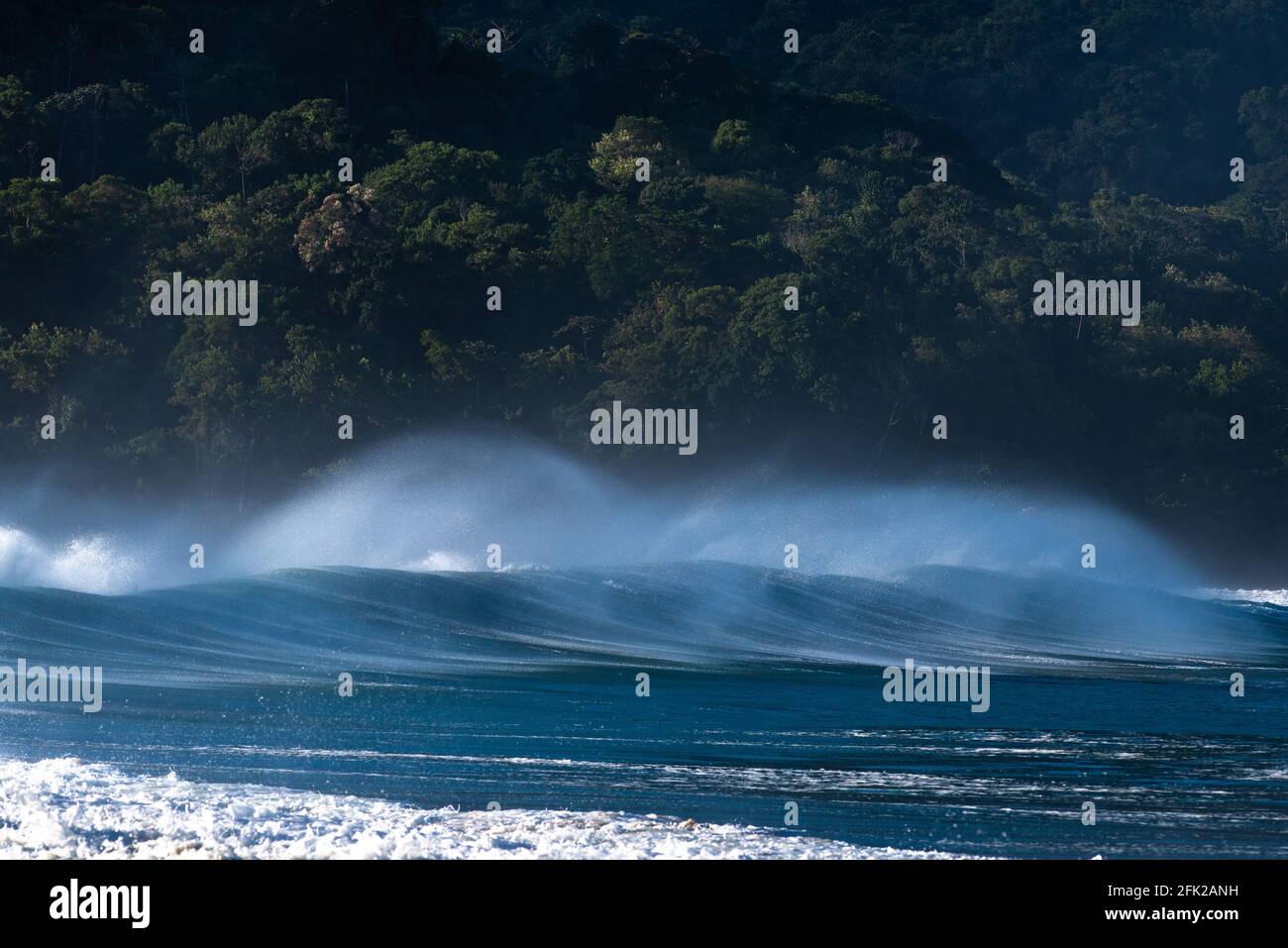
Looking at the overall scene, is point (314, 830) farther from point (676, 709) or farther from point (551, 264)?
point (551, 264)

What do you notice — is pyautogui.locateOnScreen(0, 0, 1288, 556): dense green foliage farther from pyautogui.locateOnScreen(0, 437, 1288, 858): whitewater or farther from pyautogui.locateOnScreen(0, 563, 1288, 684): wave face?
pyautogui.locateOnScreen(0, 563, 1288, 684): wave face

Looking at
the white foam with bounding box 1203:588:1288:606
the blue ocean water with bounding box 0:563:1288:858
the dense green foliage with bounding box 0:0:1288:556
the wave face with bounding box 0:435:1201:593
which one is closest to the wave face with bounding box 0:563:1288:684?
the blue ocean water with bounding box 0:563:1288:858

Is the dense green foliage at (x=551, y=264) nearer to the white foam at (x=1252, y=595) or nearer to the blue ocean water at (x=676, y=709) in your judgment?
the white foam at (x=1252, y=595)

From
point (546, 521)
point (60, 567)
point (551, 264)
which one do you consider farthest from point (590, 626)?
point (551, 264)

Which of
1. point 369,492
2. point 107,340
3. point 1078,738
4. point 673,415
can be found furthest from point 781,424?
point 1078,738

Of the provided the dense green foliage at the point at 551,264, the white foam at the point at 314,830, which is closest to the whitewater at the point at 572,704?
the white foam at the point at 314,830

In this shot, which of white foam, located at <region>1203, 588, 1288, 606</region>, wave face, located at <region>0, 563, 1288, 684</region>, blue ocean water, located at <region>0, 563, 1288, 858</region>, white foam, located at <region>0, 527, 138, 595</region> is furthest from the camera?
white foam, located at <region>1203, 588, 1288, 606</region>
